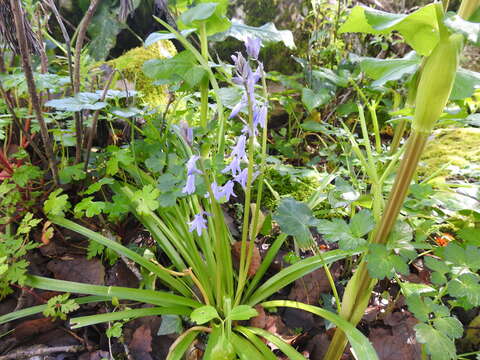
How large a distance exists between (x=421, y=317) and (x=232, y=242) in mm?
697

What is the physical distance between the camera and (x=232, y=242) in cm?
121

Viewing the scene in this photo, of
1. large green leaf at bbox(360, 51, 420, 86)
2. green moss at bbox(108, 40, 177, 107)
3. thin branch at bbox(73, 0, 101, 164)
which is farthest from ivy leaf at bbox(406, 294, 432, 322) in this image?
green moss at bbox(108, 40, 177, 107)

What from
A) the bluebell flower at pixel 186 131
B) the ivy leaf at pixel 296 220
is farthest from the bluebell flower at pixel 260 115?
the ivy leaf at pixel 296 220

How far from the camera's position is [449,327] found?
2.15 ft

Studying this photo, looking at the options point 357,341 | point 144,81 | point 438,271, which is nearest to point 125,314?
point 357,341

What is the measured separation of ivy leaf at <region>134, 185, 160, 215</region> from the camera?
1.01 m

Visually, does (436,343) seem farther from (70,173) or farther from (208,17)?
(70,173)

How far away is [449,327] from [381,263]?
0.20m

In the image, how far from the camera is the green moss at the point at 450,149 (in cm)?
164

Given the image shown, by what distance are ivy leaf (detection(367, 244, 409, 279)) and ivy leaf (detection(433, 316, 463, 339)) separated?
5.0 inches

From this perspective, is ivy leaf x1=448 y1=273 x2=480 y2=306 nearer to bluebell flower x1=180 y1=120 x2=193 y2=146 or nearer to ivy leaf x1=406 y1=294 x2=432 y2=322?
ivy leaf x1=406 y1=294 x2=432 y2=322

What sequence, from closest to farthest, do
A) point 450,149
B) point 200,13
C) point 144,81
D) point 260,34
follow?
point 200,13, point 260,34, point 450,149, point 144,81

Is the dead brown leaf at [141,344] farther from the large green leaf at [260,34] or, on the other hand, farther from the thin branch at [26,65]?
the large green leaf at [260,34]

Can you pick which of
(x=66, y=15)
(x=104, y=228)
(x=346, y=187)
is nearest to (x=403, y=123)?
(x=346, y=187)
